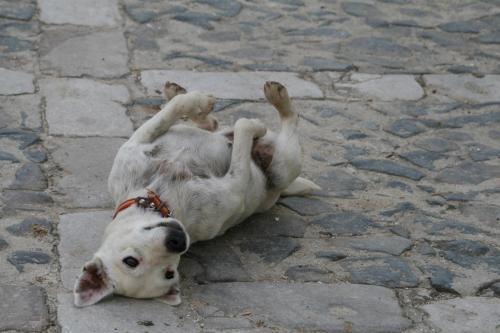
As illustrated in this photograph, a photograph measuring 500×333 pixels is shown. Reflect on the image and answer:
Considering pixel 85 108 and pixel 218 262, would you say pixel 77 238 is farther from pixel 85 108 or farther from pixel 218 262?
pixel 85 108

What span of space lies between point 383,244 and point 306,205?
0.64 metres

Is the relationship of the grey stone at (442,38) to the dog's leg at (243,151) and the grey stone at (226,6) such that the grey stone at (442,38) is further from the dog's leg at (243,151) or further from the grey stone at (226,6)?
the dog's leg at (243,151)

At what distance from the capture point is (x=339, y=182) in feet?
21.2

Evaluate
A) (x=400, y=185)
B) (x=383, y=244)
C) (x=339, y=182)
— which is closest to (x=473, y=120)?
(x=400, y=185)

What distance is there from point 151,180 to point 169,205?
0.23 meters

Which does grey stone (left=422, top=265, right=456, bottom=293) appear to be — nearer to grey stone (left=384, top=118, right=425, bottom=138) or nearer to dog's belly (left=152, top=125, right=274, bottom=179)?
dog's belly (left=152, top=125, right=274, bottom=179)

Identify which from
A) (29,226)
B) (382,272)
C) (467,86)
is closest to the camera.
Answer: (382,272)

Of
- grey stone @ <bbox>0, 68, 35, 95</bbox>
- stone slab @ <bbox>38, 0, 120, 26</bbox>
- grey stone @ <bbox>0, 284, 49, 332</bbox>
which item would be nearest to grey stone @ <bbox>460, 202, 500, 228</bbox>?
grey stone @ <bbox>0, 284, 49, 332</bbox>

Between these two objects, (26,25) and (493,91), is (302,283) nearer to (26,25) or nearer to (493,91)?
(493,91)

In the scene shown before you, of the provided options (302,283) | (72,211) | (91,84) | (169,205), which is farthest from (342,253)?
(91,84)

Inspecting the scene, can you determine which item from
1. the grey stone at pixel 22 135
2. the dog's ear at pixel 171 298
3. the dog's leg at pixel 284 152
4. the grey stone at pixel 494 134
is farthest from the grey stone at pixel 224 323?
the grey stone at pixel 494 134

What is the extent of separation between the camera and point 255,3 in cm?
930

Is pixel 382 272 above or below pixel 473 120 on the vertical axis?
below

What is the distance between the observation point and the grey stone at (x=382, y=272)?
17.6 ft
